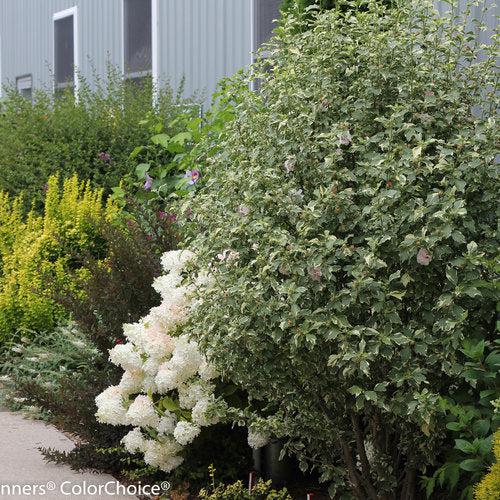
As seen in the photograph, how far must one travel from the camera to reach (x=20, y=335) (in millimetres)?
8234

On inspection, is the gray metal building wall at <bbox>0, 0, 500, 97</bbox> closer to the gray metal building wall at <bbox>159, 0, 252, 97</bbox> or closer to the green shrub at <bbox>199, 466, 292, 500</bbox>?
the gray metal building wall at <bbox>159, 0, 252, 97</bbox>

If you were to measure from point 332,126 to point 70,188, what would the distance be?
5.56 m

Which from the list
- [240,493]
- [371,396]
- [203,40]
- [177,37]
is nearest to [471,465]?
[371,396]

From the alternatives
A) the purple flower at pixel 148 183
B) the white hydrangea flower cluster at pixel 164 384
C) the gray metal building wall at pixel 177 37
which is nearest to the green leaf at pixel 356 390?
the white hydrangea flower cluster at pixel 164 384

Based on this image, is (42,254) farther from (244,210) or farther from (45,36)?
(45,36)

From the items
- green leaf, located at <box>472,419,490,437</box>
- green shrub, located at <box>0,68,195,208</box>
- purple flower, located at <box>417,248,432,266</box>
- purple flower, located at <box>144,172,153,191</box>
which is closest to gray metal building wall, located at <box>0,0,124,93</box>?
green shrub, located at <box>0,68,195,208</box>

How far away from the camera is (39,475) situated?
212 inches

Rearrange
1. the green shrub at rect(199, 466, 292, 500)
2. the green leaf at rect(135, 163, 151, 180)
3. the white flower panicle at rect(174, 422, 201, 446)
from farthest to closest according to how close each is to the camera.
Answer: the green leaf at rect(135, 163, 151, 180) < the white flower panicle at rect(174, 422, 201, 446) < the green shrub at rect(199, 466, 292, 500)

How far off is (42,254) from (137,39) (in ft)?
15.6

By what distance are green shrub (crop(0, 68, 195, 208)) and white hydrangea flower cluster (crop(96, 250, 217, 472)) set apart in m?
5.03

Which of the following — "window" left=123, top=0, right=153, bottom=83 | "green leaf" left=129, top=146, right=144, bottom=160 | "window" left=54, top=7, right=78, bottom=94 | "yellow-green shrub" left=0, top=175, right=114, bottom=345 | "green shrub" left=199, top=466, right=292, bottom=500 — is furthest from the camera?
"window" left=54, top=7, right=78, bottom=94

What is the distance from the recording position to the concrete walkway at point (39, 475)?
5.07 m

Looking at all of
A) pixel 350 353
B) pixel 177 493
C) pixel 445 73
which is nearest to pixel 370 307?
pixel 350 353

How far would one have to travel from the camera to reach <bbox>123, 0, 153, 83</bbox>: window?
1218cm
